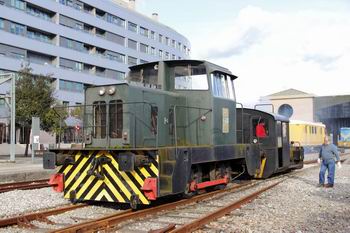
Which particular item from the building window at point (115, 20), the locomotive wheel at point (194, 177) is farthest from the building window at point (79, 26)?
the locomotive wheel at point (194, 177)

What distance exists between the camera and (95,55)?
54031mm

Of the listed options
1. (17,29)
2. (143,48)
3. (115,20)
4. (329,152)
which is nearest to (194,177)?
(329,152)

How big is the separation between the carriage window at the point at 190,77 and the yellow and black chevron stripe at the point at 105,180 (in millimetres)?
2647

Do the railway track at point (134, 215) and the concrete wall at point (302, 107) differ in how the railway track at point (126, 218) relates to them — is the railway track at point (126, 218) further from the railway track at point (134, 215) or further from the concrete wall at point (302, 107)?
the concrete wall at point (302, 107)

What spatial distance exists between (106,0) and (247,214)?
2040 inches

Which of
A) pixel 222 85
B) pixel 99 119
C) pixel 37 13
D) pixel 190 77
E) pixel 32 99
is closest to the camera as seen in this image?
pixel 99 119

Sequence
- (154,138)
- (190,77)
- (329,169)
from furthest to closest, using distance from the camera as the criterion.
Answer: (329,169) < (190,77) < (154,138)

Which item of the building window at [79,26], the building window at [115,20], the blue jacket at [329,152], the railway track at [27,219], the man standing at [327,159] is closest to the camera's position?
the railway track at [27,219]

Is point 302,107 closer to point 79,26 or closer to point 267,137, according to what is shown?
point 79,26

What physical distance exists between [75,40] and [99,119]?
44.4 metres

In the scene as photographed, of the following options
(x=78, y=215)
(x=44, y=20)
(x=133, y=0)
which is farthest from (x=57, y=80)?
(x=78, y=215)

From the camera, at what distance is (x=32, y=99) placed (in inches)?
1165

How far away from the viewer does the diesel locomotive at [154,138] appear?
26.0 feet

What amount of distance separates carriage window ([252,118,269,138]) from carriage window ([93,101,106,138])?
7283 mm
